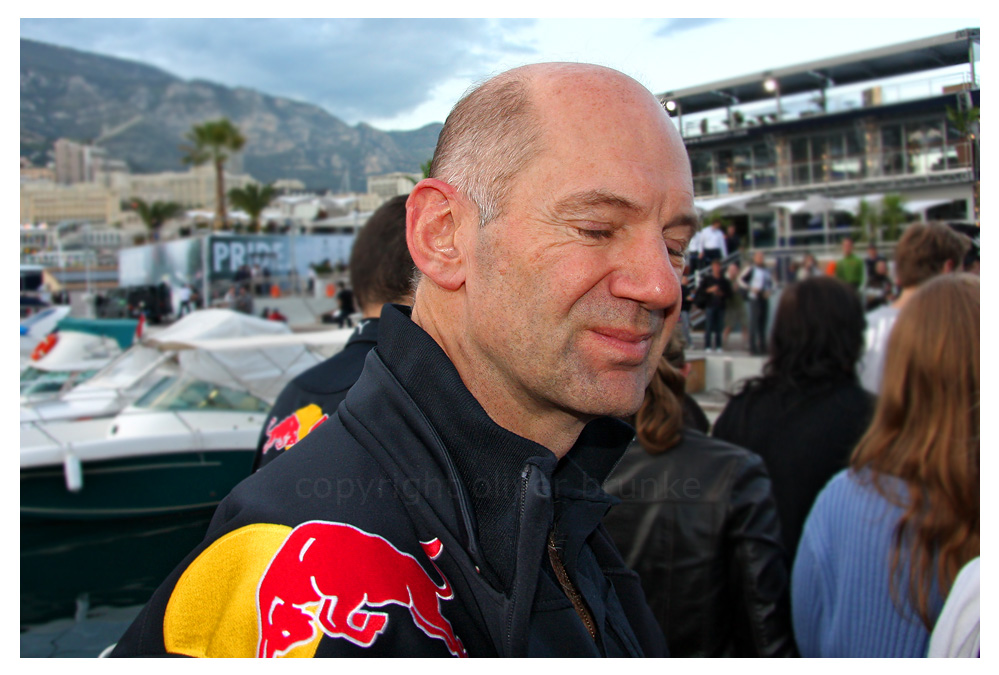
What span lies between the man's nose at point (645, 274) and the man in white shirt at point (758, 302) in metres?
5.16

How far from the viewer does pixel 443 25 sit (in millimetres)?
1205

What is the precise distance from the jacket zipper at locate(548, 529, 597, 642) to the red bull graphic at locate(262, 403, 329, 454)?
1.02 m

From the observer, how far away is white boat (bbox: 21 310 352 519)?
562 centimetres

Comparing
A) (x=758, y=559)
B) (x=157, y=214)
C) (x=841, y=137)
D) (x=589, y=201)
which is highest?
(x=157, y=214)

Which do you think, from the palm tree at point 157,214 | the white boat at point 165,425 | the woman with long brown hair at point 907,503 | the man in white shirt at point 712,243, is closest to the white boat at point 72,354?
the white boat at point 165,425

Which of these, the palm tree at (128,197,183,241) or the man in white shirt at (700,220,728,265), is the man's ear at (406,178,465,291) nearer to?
the man in white shirt at (700,220,728,265)

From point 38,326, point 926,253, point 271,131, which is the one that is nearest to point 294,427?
point 271,131

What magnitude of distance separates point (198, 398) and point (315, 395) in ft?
18.9

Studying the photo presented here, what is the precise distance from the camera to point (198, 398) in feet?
23.7

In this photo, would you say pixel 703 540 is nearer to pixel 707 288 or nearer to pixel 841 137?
pixel 707 288

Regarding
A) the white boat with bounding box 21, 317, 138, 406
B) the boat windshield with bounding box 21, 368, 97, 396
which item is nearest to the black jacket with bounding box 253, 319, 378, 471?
the white boat with bounding box 21, 317, 138, 406

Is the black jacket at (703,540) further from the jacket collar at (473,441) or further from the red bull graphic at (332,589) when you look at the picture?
the red bull graphic at (332,589)

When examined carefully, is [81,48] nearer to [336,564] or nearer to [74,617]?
[74,617]

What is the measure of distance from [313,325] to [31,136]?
580 inches
